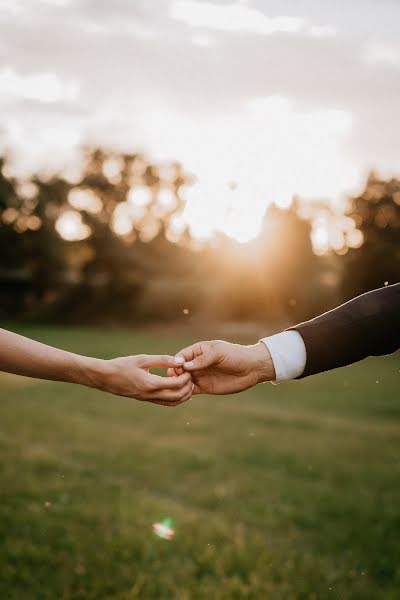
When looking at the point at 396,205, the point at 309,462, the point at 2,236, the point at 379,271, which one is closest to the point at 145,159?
the point at 2,236

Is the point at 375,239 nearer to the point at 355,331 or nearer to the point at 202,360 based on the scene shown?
the point at 202,360

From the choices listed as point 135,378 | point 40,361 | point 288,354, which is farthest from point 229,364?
point 40,361

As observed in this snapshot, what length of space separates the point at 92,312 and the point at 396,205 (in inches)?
964

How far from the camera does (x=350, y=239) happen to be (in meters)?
46.1

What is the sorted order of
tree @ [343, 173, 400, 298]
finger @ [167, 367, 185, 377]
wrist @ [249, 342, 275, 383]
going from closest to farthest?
wrist @ [249, 342, 275, 383]
finger @ [167, 367, 185, 377]
tree @ [343, 173, 400, 298]

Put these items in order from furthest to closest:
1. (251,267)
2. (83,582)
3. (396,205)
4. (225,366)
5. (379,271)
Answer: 1. (251,267)
2. (396,205)
3. (379,271)
4. (83,582)
5. (225,366)

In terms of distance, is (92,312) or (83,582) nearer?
(83,582)

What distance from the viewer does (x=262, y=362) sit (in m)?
3.51

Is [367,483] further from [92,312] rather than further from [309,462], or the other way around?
[92,312]

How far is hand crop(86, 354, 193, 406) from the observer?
3.33 meters

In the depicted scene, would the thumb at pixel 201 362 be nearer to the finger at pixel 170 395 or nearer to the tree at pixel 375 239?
the finger at pixel 170 395

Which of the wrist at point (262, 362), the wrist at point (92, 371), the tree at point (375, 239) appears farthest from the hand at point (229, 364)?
the tree at point (375, 239)

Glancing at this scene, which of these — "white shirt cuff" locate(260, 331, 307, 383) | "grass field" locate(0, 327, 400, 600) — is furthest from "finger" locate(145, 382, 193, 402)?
"grass field" locate(0, 327, 400, 600)

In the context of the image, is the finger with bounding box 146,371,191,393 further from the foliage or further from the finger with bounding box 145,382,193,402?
the foliage
